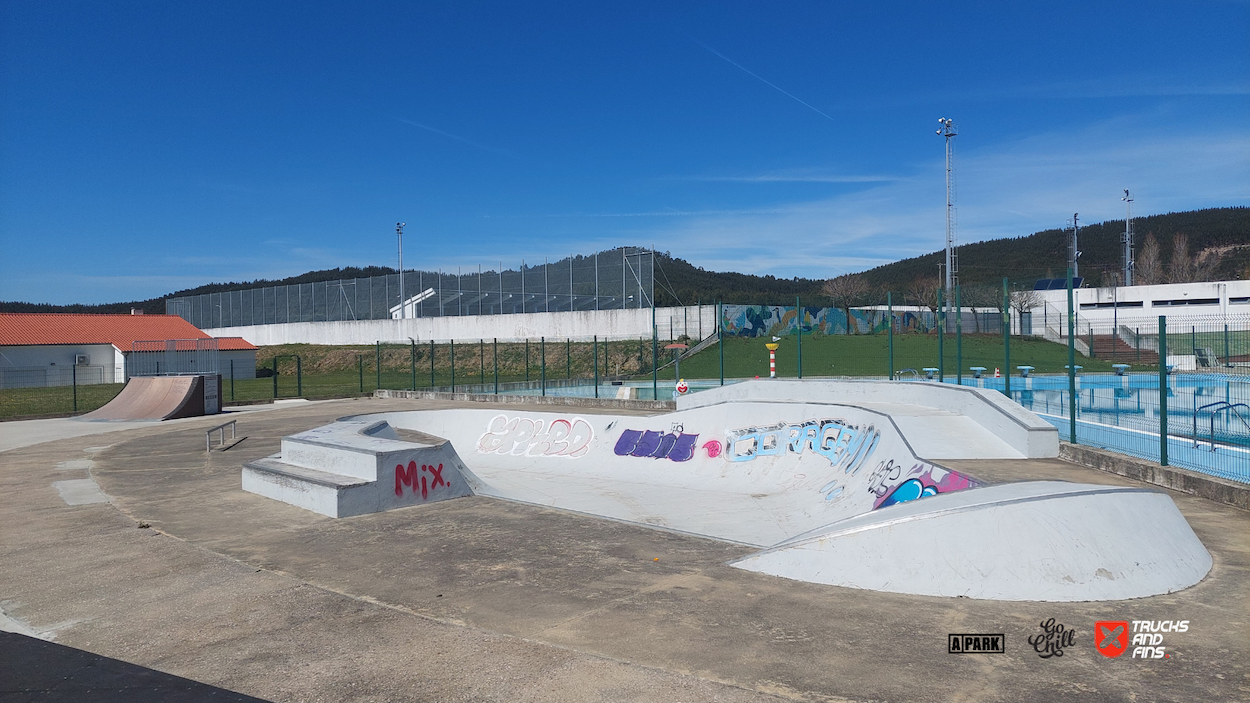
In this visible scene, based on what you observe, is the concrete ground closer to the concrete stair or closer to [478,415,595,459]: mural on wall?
the concrete stair

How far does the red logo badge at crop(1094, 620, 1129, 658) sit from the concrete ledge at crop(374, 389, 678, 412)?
13.2 meters

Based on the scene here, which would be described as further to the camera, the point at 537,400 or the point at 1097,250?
the point at 1097,250

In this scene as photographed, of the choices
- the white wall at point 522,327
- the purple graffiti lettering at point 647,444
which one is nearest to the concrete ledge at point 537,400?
the purple graffiti lettering at point 647,444

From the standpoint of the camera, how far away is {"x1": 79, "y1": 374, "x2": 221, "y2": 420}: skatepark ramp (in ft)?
67.6

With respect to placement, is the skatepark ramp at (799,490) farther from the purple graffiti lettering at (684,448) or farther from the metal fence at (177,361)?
the metal fence at (177,361)

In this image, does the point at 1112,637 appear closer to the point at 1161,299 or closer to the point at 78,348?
the point at 78,348

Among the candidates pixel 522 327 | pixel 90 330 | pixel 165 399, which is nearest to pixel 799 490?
pixel 165 399

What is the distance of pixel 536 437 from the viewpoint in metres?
16.0

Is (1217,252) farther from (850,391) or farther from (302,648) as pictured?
(302,648)

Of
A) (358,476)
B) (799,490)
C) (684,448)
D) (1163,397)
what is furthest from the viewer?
(684,448)

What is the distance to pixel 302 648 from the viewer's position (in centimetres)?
435

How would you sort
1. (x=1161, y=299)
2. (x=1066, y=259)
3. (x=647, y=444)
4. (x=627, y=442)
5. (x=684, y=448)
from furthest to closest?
(x=1066, y=259) < (x=1161, y=299) < (x=627, y=442) < (x=647, y=444) < (x=684, y=448)

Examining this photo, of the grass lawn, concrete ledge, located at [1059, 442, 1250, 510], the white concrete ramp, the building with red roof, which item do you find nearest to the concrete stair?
the white concrete ramp

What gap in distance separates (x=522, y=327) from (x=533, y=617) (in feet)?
122
